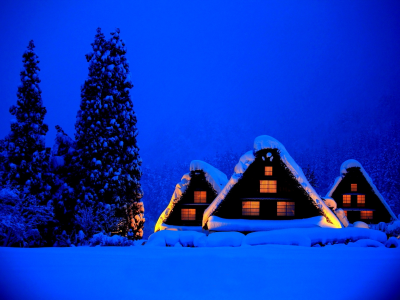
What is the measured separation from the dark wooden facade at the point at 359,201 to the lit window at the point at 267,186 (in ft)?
52.5

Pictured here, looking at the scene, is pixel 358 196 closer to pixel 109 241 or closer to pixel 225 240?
pixel 225 240

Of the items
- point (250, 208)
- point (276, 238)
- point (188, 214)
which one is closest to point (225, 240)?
point (276, 238)

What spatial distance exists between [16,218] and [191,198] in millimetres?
14180

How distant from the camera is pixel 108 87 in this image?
101 ft

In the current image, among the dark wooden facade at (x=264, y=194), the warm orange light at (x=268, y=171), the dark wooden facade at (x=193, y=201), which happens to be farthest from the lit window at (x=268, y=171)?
the dark wooden facade at (x=193, y=201)

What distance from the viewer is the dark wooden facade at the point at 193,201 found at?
28.6m

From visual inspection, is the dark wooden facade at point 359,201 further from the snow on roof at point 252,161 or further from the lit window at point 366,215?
the snow on roof at point 252,161

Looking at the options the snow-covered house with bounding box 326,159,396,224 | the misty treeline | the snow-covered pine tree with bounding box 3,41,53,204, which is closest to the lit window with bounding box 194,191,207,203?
the misty treeline

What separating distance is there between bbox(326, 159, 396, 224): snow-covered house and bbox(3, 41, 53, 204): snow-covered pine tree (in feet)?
90.4

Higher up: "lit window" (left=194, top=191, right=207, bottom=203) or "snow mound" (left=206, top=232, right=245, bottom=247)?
"lit window" (left=194, top=191, right=207, bottom=203)

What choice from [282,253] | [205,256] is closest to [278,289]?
[205,256]

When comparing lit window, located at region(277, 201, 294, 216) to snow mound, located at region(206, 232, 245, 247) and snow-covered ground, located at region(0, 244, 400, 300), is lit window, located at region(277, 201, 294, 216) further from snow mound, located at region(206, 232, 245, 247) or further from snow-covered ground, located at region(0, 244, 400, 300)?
snow-covered ground, located at region(0, 244, 400, 300)

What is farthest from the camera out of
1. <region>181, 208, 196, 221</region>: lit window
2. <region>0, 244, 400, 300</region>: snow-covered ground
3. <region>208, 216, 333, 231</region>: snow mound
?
<region>181, 208, 196, 221</region>: lit window

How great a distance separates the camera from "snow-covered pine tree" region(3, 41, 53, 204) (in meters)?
25.6
